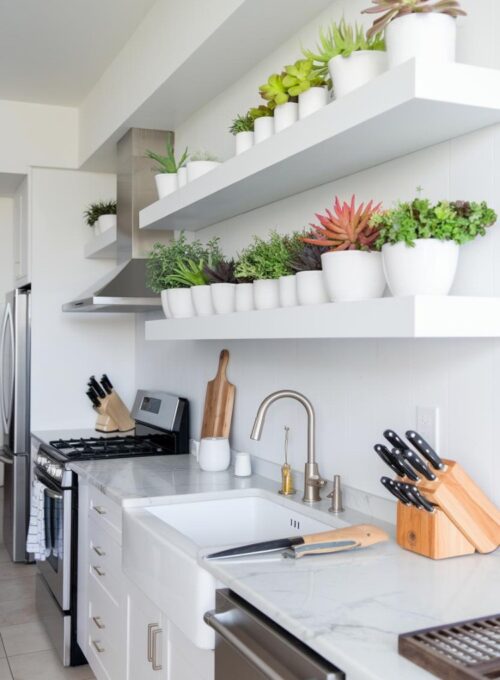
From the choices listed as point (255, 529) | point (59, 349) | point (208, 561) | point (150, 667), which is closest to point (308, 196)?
point (255, 529)

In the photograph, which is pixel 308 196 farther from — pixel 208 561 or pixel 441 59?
pixel 208 561

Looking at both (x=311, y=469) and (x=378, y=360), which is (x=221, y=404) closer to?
(x=311, y=469)

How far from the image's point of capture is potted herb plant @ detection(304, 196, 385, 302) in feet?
5.66

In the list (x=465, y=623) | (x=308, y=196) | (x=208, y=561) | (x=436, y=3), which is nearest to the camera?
(x=465, y=623)

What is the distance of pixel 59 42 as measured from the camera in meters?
3.61

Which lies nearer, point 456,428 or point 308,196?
point 456,428

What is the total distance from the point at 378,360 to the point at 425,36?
93 cm

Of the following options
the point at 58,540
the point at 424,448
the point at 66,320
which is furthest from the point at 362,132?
the point at 66,320

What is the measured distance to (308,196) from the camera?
2.54 metres

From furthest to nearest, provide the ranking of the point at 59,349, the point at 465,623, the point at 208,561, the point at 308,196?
the point at 59,349 → the point at 308,196 → the point at 208,561 → the point at 465,623

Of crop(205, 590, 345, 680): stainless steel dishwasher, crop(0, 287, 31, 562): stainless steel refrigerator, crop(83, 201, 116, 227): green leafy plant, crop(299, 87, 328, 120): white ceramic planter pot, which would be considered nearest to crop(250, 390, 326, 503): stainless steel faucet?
crop(205, 590, 345, 680): stainless steel dishwasher

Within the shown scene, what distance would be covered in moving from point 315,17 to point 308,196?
577 millimetres

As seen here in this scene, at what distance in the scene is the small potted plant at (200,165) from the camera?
264 cm

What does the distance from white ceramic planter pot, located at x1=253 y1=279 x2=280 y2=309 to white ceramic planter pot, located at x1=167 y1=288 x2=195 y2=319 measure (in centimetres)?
51
